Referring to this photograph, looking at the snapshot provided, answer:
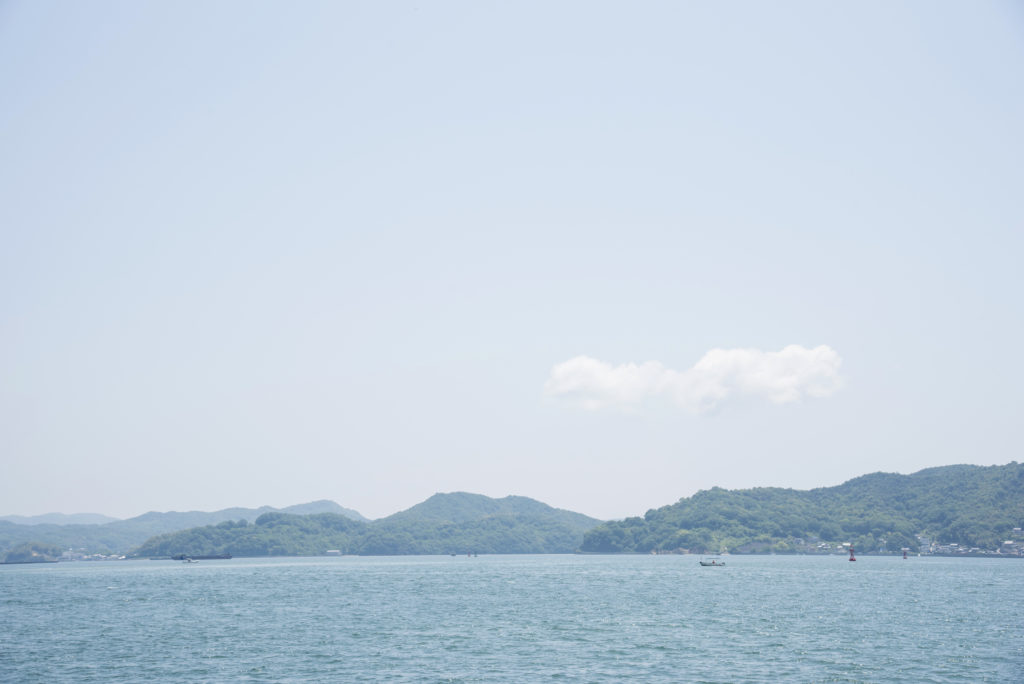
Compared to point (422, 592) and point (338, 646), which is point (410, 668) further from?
point (422, 592)

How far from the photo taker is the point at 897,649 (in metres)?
69.0

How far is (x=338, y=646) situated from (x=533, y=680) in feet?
80.6

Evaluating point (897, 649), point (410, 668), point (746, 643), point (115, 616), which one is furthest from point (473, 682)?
point (115, 616)

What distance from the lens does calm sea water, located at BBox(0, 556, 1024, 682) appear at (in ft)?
197


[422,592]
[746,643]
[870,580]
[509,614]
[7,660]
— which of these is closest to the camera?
[7,660]

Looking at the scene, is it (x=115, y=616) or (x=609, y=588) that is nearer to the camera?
(x=115, y=616)

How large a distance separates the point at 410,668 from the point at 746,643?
29.9 m

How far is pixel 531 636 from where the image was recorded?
78.8m

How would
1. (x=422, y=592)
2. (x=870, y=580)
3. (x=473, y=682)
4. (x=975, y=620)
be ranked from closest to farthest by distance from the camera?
(x=473, y=682)
(x=975, y=620)
(x=422, y=592)
(x=870, y=580)

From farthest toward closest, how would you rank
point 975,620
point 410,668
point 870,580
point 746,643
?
point 870,580, point 975,620, point 746,643, point 410,668

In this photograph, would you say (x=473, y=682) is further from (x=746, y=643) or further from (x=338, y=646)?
(x=746, y=643)

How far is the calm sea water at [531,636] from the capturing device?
59.9 meters

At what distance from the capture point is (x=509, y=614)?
4016 inches

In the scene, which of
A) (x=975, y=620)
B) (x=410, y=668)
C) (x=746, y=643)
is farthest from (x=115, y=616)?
(x=975, y=620)
